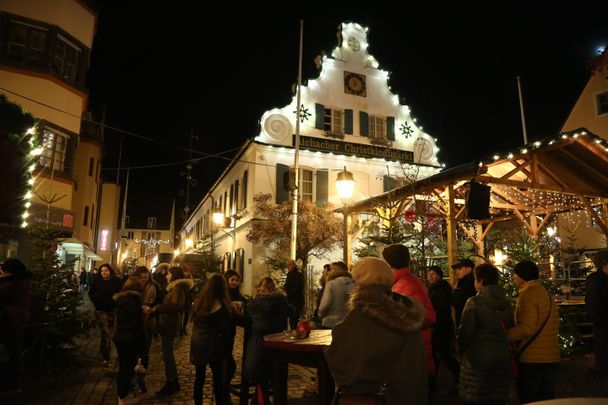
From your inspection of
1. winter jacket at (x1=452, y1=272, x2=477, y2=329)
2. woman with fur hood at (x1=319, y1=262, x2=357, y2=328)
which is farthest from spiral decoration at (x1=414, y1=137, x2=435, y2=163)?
woman with fur hood at (x1=319, y1=262, x2=357, y2=328)

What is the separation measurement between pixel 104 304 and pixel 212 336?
13.8 feet

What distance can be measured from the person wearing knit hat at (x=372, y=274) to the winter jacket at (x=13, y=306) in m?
5.37

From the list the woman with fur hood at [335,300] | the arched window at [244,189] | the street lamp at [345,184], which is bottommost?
the woman with fur hood at [335,300]

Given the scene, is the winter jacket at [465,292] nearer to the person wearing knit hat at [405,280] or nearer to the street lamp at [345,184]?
the person wearing knit hat at [405,280]

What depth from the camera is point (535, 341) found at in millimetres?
4508

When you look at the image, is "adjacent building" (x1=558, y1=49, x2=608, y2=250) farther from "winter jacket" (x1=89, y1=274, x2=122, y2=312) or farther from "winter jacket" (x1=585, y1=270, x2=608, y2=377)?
"winter jacket" (x1=89, y1=274, x2=122, y2=312)

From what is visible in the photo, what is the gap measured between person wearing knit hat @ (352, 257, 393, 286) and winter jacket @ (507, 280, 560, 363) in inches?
99.4

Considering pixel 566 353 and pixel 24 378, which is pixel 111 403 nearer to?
pixel 24 378

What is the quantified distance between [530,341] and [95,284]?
7872mm

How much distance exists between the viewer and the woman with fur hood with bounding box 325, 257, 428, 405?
258 centimetres

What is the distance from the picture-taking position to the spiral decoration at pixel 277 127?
20.9m

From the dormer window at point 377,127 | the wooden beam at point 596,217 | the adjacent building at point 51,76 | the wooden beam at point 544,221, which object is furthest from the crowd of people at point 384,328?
the dormer window at point 377,127

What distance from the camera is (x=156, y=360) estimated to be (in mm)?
9266

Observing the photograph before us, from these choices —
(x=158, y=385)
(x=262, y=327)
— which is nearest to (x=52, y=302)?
(x=158, y=385)
